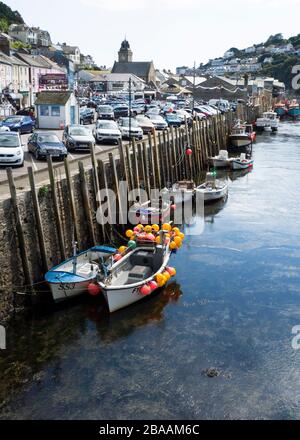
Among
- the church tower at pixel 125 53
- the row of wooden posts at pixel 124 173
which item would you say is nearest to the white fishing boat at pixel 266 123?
the row of wooden posts at pixel 124 173

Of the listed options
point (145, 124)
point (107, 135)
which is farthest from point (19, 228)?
point (145, 124)

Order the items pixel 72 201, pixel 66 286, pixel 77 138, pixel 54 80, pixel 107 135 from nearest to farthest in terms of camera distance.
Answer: pixel 66 286, pixel 72 201, pixel 77 138, pixel 107 135, pixel 54 80

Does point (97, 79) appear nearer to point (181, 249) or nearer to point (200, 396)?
point (181, 249)

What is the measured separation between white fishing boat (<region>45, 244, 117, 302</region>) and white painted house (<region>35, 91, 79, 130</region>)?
894 inches

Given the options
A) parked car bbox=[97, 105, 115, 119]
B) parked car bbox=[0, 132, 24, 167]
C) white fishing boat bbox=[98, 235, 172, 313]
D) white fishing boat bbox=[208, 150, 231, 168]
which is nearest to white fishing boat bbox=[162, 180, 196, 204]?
white fishing boat bbox=[98, 235, 172, 313]

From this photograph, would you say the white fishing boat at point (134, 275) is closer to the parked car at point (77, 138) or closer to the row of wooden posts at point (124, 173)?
the row of wooden posts at point (124, 173)

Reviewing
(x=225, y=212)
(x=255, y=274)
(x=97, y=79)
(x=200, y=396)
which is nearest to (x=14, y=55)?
(x=97, y=79)

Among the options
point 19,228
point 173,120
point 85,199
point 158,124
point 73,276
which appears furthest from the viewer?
point 173,120

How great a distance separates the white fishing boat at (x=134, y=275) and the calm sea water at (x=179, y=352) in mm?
490

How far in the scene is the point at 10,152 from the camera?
21.1 meters

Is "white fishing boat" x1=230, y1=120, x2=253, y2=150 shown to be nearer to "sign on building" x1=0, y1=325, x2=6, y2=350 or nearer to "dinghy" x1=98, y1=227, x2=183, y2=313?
"dinghy" x1=98, y1=227, x2=183, y2=313

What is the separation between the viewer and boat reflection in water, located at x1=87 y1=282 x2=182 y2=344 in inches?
552

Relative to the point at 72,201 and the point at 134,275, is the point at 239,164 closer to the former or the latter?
the point at 72,201

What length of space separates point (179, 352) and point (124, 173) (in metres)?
10.8
